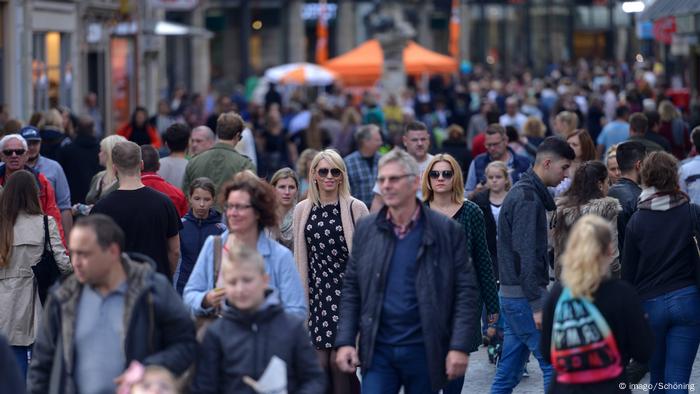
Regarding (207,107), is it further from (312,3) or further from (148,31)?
(312,3)

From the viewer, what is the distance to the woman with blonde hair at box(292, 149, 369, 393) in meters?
8.65

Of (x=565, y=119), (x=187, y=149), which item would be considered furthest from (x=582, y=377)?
→ (x=565, y=119)

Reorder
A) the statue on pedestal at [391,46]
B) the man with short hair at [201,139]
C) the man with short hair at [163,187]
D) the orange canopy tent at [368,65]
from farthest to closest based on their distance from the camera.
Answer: the statue on pedestal at [391,46] < the orange canopy tent at [368,65] < the man with short hair at [201,139] < the man with short hair at [163,187]

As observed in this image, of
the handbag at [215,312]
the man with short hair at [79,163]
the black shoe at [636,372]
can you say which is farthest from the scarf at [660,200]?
the man with short hair at [79,163]

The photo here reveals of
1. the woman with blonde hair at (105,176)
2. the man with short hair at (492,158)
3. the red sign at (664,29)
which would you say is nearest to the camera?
the woman with blonde hair at (105,176)

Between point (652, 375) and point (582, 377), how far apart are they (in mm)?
2529

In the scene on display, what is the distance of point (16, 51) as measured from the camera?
23.6m

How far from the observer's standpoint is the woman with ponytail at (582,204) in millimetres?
8945

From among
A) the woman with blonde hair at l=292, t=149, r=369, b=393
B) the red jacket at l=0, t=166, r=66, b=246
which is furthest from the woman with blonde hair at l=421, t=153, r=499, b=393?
the red jacket at l=0, t=166, r=66, b=246

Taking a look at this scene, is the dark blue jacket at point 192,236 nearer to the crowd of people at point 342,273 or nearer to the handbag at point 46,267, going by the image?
the crowd of people at point 342,273

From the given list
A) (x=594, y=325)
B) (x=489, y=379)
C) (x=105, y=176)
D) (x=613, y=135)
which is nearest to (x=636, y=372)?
(x=489, y=379)

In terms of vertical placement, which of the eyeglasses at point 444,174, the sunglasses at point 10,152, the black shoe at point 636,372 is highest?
the sunglasses at point 10,152

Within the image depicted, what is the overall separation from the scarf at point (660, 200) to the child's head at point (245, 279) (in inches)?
125

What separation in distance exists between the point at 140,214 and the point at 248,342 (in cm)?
321
